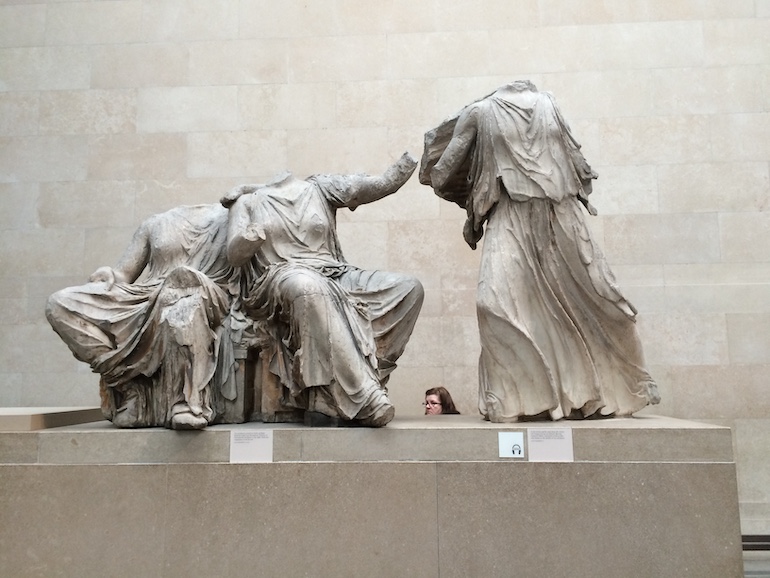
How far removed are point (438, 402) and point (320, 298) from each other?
1.94 metres

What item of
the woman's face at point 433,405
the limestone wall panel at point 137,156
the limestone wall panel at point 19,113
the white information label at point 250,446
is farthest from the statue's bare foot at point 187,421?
→ the limestone wall panel at point 19,113

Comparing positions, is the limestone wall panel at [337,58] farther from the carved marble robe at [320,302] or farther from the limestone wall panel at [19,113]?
the limestone wall panel at [19,113]

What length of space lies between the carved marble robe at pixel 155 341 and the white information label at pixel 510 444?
59.1 inches

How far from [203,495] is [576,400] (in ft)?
6.54

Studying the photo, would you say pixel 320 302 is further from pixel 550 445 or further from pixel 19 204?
pixel 19 204

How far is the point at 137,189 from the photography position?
660 centimetres

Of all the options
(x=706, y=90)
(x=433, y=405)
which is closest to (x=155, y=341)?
(x=433, y=405)

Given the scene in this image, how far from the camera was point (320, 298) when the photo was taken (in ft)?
12.3

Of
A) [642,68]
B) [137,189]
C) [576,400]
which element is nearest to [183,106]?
[137,189]

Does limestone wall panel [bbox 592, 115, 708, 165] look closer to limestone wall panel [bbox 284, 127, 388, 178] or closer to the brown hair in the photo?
limestone wall panel [bbox 284, 127, 388, 178]

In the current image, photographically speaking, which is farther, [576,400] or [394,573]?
[576,400]

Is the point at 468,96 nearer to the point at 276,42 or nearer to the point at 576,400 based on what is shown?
the point at 276,42

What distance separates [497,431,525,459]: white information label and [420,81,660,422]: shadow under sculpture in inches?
11.2

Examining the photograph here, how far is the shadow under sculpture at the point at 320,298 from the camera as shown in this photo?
12.1 feet
